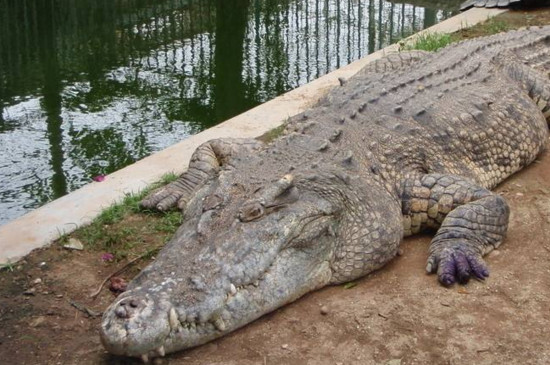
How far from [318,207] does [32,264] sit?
70.7 inches

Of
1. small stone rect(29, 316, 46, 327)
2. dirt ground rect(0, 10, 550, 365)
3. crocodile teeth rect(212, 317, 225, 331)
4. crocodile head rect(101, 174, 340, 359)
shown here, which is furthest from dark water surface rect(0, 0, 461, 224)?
crocodile teeth rect(212, 317, 225, 331)

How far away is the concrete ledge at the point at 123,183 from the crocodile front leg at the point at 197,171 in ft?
1.09

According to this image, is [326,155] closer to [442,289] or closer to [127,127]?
[442,289]

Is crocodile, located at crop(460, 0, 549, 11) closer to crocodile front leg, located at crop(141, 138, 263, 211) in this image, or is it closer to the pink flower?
crocodile front leg, located at crop(141, 138, 263, 211)

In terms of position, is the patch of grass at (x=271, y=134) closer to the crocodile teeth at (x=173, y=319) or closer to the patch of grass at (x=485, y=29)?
the crocodile teeth at (x=173, y=319)

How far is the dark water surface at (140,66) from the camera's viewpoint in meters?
7.23

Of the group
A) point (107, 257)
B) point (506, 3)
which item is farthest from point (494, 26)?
point (107, 257)

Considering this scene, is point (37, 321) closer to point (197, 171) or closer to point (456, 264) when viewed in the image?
point (197, 171)

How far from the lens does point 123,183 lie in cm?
549

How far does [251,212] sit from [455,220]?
50.6 inches

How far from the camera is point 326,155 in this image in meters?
4.33

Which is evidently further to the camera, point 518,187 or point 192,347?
point 518,187

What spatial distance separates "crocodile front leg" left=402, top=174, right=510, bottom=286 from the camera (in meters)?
4.03

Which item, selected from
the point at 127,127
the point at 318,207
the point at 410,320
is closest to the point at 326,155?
the point at 318,207
